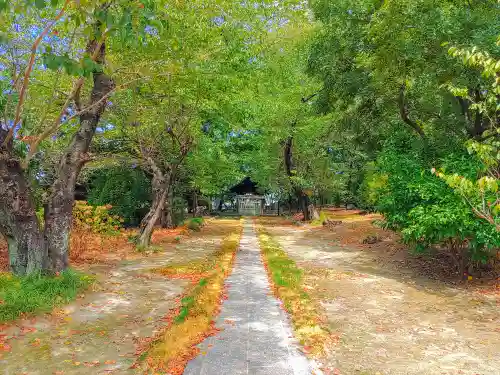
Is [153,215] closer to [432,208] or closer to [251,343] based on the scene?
[432,208]

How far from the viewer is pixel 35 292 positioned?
23.0 feet

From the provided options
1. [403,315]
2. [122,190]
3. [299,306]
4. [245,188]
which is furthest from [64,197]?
[245,188]

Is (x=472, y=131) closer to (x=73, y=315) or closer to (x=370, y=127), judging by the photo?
(x=370, y=127)

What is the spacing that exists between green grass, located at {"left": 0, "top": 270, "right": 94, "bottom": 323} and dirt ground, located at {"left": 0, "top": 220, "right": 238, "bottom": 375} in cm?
21

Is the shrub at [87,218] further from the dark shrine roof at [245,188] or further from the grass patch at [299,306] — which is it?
the dark shrine roof at [245,188]

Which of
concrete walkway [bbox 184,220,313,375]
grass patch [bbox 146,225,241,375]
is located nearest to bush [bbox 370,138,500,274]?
concrete walkway [bbox 184,220,313,375]

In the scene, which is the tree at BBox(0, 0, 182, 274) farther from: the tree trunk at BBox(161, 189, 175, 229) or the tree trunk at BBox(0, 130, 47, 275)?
the tree trunk at BBox(161, 189, 175, 229)

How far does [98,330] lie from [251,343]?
235 centimetres

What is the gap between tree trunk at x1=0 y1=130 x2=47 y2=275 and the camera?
738 centimetres

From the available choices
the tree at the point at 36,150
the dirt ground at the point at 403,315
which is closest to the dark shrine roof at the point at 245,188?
the dirt ground at the point at 403,315

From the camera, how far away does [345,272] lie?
1098 centimetres

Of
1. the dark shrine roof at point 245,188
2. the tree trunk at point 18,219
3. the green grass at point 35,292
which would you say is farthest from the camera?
the dark shrine roof at point 245,188

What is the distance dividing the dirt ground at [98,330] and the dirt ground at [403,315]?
2.65 m

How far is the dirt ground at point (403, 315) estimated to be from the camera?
16.4 ft
